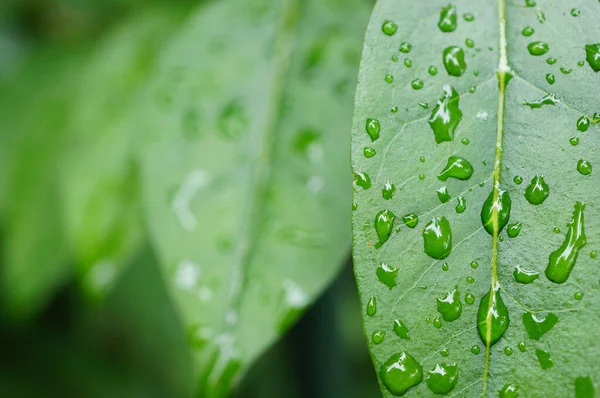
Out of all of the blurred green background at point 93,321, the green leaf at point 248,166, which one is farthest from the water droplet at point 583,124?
the blurred green background at point 93,321

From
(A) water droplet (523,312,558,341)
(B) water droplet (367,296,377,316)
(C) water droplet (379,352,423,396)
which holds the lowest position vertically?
(C) water droplet (379,352,423,396)

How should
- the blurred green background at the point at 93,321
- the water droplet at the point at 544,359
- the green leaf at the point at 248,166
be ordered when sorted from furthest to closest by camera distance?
the blurred green background at the point at 93,321 → the green leaf at the point at 248,166 → the water droplet at the point at 544,359

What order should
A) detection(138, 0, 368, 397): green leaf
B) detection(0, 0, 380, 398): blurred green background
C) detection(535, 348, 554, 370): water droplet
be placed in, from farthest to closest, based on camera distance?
1. detection(0, 0, 380, 398): blurred green background
2. detection(138, 0, 368, 397): green leaf
3. detection(535, 348, 554, 370): water droplet

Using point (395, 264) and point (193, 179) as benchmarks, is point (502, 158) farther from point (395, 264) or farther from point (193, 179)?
point (193, 179)

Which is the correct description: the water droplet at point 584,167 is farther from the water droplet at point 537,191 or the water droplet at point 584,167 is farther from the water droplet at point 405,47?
the water droplet at point 405,47

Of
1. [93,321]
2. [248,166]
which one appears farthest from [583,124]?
[93,321]

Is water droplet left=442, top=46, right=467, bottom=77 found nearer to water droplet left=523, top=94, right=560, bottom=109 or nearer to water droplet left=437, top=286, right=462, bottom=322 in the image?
water droplet left=523, top=94, right=560, bottom=109

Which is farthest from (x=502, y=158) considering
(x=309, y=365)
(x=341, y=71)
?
(x=309, y=365)

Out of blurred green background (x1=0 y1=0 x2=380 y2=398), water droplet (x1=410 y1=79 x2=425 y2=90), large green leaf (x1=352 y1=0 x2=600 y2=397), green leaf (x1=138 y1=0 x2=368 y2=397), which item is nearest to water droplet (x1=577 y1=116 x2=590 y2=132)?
large green leaf (x1=352 y1=0 x2=600 y2=397)

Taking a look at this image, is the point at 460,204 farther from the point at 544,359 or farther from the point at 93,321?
the point at 93,321
